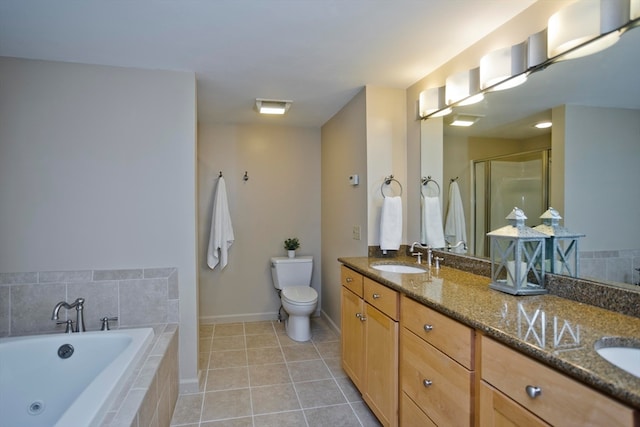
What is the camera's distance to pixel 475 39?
2.02m

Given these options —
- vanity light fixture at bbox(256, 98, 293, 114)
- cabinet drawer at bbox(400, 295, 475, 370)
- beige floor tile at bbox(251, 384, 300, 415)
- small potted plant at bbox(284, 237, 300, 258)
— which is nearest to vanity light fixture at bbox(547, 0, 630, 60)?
cabinet drawer at bbox(400, 295, 475, 370)

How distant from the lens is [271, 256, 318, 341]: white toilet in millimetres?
3240

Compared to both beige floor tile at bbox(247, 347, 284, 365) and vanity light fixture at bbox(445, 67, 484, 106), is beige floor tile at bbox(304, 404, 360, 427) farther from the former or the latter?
vanity light fixture at bbox(445, 67, 484, 106)

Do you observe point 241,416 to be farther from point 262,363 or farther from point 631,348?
point 631,348

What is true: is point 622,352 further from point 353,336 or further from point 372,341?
point 353,336

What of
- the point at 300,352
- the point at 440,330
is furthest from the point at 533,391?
the point at 300,352

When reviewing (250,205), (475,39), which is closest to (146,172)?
(250,205)

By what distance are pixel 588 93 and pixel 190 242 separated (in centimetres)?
244

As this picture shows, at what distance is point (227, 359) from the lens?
2.95 metres

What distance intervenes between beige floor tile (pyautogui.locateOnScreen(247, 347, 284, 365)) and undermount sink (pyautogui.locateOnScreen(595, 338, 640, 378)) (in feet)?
7.86

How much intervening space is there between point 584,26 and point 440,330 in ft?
4.44

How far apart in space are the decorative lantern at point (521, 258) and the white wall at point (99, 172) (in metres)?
1.99

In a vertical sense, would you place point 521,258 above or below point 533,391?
above

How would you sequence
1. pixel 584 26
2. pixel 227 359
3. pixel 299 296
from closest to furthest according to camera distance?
1. pixel 584 26
2. pixel 227 359
3. pixel 299 296
